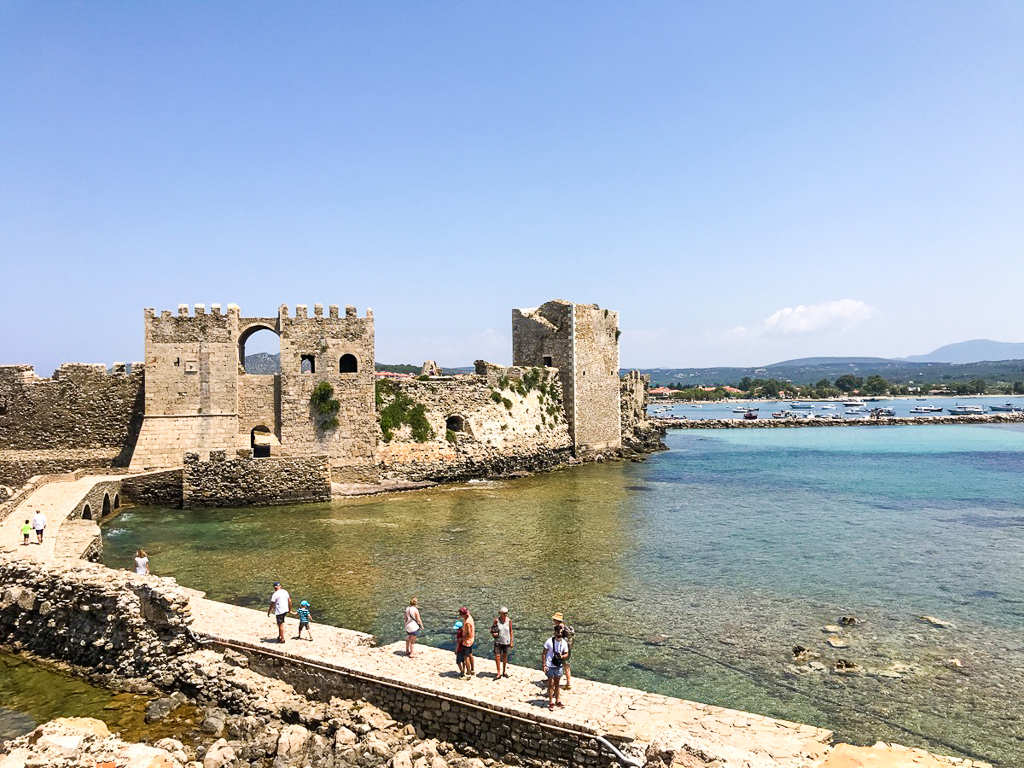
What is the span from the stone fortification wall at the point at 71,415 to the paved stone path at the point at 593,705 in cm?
2025

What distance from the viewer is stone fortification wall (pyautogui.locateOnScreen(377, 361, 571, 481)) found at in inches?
1314

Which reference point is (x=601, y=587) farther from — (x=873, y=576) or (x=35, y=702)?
(x=35, y=702)

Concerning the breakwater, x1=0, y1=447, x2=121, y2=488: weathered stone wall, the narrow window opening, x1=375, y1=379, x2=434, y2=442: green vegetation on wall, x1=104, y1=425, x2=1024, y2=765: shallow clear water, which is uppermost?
the narrow window opening

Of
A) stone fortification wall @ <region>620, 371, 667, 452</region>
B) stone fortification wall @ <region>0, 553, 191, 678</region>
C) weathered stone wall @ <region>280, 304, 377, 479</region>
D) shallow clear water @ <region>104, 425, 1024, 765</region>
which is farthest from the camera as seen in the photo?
stone fortification wall @ <region>620, 371, 667, 452</region>

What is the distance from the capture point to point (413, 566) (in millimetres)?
18969

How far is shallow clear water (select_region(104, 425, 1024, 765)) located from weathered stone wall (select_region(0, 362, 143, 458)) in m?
6.25

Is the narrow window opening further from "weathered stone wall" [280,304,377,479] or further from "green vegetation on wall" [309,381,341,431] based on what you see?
"green vegetation on wall" [309,381,341,431]

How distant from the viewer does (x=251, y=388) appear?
30875 millimetres

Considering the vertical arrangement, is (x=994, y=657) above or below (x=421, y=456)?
below

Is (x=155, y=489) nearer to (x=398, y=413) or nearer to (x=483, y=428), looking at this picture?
(x=398, y=413)

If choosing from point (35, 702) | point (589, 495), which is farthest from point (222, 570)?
point (589, 495)

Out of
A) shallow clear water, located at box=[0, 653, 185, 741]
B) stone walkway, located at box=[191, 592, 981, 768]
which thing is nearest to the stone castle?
shallow clear water, located at box=[0, 653, 185, 741]

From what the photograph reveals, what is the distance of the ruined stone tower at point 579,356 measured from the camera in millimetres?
42250

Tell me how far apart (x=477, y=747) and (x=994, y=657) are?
33.1 feet
